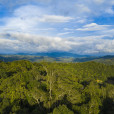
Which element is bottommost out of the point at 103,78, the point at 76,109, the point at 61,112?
the point at 103,78

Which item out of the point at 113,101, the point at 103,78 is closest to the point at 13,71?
the point at 113,101

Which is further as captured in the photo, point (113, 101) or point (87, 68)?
point (87, 68)

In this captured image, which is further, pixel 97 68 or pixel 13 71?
pixel 97 68

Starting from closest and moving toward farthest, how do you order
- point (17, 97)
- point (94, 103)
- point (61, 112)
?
point (61, 112), point (94, 103), point (17, 97)

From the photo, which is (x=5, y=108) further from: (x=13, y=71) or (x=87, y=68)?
(x=87, y=68)

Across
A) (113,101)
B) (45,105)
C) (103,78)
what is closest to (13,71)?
(45,105)

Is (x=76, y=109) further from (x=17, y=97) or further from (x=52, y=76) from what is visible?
(x=17, y=97)

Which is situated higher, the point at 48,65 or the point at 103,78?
the point at 48,65

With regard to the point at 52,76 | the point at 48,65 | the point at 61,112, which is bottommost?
the point at 61,112

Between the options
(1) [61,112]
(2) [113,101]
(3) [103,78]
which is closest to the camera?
(1) [61,112]
